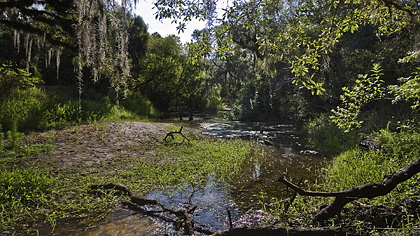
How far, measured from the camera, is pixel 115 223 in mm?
4340

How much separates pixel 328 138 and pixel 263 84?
647 inches

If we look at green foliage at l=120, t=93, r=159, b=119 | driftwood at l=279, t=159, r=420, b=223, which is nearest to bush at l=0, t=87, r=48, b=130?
green foliage at l=120, t=93, r=159, b=119

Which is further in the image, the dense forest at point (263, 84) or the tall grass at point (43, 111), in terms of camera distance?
the tall grass at point (43, 111)

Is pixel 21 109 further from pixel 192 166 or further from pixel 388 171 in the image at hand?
pixel 388 171

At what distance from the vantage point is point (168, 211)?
4.40 meters

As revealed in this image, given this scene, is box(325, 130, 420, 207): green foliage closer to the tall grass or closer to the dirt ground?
the dirt ground

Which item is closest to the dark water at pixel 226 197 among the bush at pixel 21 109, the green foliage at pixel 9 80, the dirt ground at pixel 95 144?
the dirt ground at pixel 95 144

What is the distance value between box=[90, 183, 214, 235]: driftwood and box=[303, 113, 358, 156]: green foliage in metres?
8.87

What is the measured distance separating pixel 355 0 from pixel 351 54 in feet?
38.6

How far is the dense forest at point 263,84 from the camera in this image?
475cm

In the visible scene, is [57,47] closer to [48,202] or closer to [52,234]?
[48,202]

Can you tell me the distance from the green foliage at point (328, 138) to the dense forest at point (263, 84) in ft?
0.31

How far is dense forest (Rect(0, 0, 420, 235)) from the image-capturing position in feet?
15.6

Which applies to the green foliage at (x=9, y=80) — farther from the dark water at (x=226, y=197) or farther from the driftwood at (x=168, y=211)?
the dark water at (x=226, y=197)
